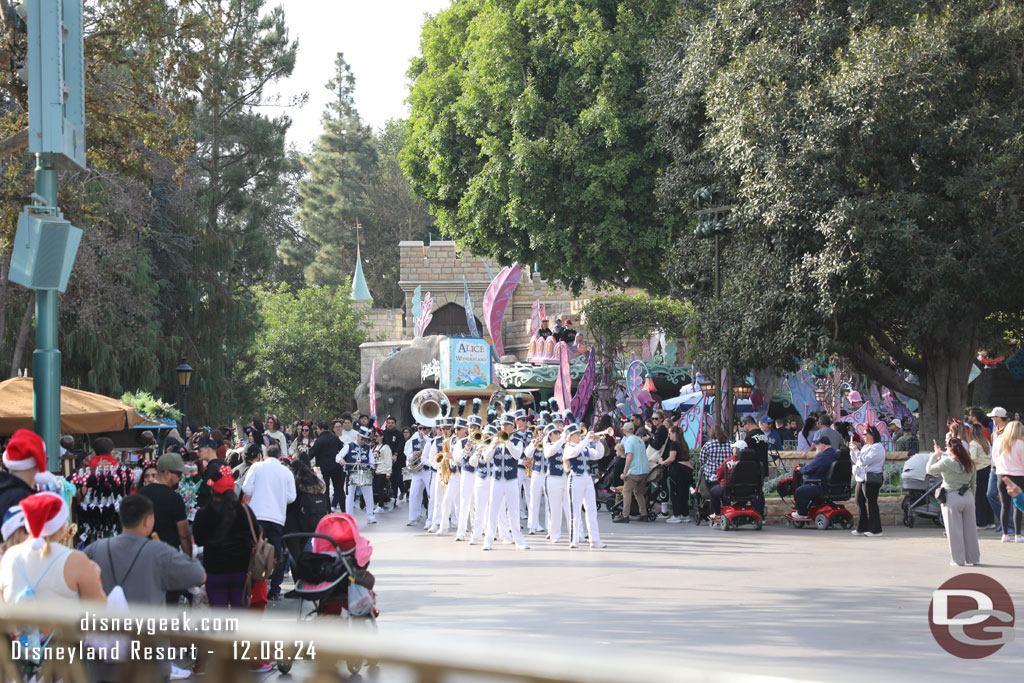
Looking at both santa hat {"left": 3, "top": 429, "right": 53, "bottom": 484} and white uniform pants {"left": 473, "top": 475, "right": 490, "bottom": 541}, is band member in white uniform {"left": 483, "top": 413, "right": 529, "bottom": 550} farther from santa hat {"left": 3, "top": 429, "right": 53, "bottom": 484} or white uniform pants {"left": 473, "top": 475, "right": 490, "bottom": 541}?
santa hat {"left": 3, "top": 429, "right": 53, "bottom": 484}

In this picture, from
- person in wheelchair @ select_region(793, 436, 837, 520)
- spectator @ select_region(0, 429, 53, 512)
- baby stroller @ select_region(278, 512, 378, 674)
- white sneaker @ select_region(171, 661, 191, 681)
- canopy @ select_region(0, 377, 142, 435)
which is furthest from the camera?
person in wheelchair @ select_region(793, 436, 837, 520)

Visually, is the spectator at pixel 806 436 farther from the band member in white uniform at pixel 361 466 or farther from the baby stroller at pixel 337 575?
the baby stroller at pixel 337 575

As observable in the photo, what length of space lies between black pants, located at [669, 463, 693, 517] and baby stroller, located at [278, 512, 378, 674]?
480 inches

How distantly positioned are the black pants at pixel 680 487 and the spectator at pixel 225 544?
1194 cm

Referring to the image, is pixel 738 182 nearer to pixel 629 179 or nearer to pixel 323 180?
pixel 629 179

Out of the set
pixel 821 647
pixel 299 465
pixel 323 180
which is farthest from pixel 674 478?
pixel 323 180

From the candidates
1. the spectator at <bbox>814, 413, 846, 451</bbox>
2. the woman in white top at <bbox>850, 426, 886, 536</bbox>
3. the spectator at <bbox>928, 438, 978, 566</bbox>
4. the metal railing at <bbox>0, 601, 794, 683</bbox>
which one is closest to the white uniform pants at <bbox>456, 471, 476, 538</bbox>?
the spectator at <bbox>814, 413, 846, 451</bbox>

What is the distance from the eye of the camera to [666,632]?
9508 millimetres

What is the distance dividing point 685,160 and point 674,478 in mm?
8177

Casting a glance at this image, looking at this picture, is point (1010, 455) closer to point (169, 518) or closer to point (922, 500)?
point (922, 500)

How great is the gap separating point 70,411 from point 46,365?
776 centimetres

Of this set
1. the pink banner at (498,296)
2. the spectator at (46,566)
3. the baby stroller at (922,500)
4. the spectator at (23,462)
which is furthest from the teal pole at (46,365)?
the pink banner at (498,296)

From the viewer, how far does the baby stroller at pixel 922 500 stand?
1720 cm

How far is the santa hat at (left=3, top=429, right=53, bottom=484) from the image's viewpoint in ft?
26.7
